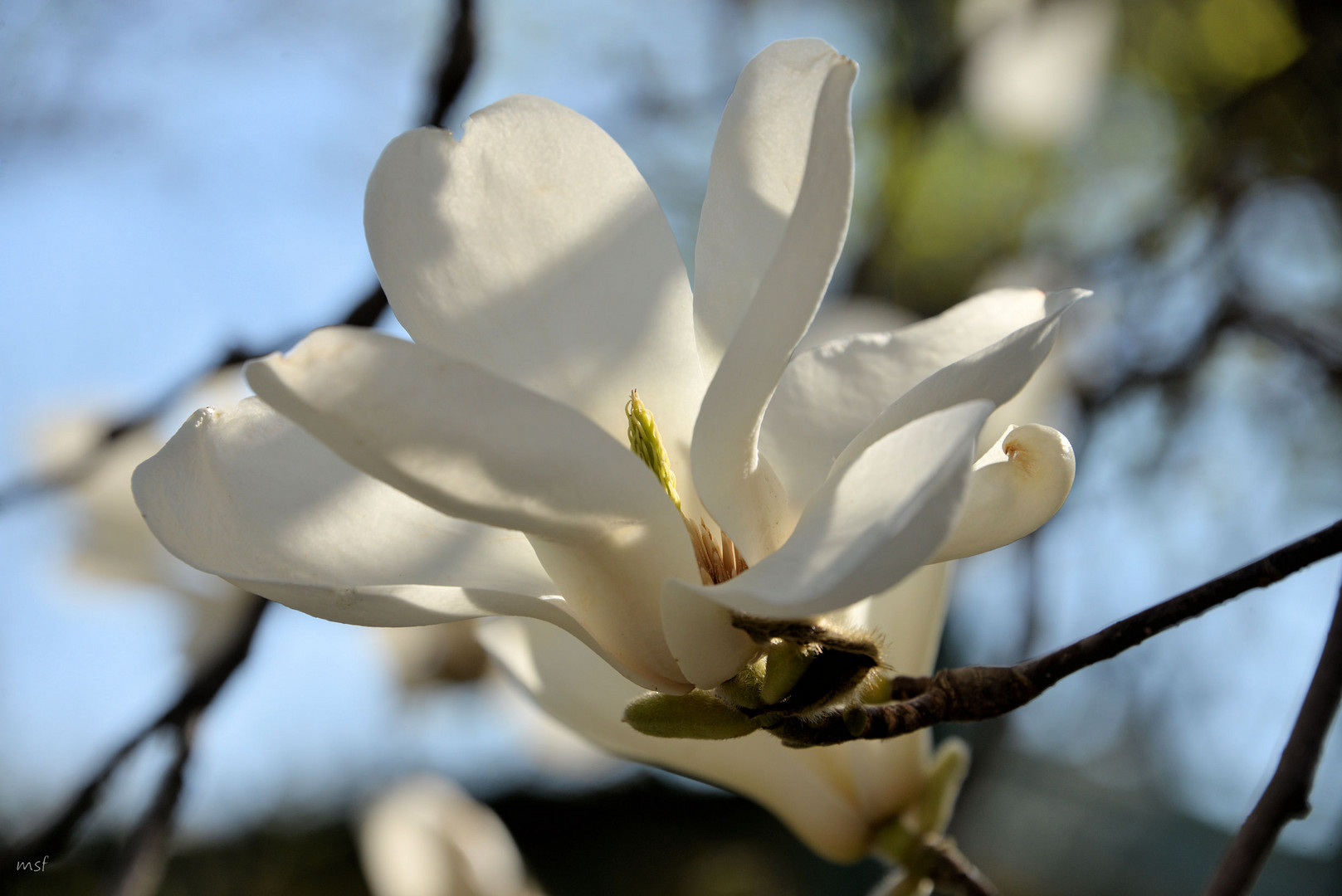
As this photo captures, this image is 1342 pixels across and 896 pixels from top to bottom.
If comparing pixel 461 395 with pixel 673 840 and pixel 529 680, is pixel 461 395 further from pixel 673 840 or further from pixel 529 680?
pixel 673 840

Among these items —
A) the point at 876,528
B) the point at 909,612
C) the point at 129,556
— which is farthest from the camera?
the point at 129,556

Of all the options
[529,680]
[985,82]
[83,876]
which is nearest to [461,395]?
[529,680]

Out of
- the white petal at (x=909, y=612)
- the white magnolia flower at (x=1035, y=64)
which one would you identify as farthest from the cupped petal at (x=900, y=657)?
the white magnolia flower at (x=1035, y=64)

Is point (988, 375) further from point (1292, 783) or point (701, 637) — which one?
point (1292, 783)

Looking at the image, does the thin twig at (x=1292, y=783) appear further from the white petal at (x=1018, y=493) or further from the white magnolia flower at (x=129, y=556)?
the white magnolia flower at (x=129, y=556)

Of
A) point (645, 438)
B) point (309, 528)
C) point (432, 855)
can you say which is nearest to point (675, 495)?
point (645, 438)

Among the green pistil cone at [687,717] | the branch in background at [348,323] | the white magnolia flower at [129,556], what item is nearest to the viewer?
the green pistil cone at [687,717]

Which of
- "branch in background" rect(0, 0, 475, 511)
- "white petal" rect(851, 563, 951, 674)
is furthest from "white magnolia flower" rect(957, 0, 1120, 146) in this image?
"white petal" rect(851, 563, 951, 674)
